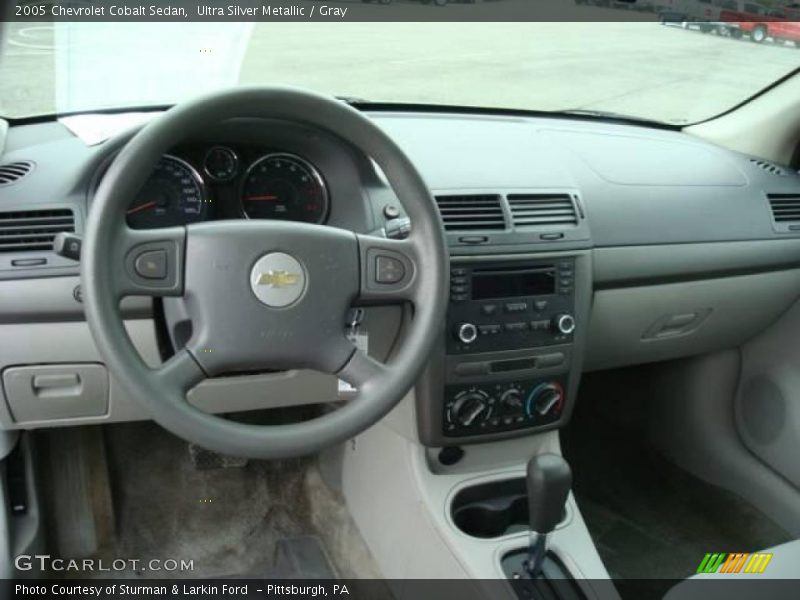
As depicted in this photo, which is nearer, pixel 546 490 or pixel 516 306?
pixel 546 490

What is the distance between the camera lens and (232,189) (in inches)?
62.7

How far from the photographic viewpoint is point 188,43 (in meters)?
1.80

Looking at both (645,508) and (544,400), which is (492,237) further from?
(645,508)

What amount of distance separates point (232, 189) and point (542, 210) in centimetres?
74

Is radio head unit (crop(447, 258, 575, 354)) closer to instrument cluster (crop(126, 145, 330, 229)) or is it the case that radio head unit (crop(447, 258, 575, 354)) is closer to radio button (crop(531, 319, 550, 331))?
radio button (crop(531, 319, 550, 331))

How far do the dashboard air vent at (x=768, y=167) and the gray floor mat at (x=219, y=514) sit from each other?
1.65 meters

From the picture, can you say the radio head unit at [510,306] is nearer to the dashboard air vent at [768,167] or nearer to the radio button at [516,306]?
the radio button at [516,306]

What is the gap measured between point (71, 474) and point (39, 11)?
1.35 metres

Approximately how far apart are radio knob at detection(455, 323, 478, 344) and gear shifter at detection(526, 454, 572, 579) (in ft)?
0.98

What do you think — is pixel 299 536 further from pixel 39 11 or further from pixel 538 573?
pixel 39 11

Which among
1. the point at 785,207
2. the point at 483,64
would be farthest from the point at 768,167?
the point at 483,64

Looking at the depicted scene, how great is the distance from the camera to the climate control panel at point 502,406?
6.07 ft

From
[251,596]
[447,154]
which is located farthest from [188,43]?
[251,596]

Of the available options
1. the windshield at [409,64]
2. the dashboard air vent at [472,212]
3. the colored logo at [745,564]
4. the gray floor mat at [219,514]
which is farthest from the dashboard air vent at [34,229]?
the colored logo at [745,564]
